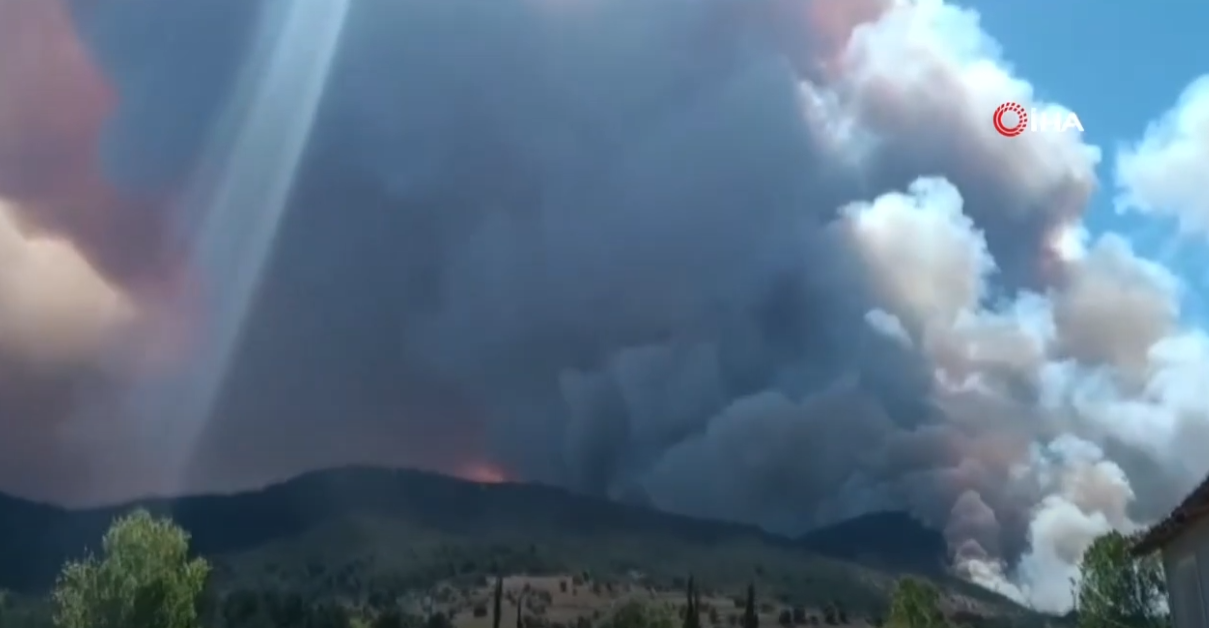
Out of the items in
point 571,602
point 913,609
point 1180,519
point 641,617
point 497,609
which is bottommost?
point 1180,519

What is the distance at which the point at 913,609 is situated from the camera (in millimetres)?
61938

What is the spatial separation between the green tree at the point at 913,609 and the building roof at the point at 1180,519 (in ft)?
136

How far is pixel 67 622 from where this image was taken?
50.4m

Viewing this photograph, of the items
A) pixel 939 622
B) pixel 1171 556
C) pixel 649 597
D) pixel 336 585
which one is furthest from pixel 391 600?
pixel 1171 556

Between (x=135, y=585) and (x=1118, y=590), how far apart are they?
4279 cm

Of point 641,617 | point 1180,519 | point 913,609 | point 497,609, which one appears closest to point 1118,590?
point 913,609

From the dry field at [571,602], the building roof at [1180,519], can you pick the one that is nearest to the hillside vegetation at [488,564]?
the dry field at [571,602]

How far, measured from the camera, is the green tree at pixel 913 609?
6181cm

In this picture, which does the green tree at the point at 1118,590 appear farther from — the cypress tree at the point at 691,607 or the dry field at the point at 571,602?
the dry field at the point at 571,602

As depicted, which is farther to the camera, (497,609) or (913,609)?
(497,609)

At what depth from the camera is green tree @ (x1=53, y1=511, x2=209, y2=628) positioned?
163 feet

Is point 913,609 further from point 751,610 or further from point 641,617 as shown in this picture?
point 751,610

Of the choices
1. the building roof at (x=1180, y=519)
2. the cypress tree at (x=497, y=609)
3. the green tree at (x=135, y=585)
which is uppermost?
the cypress tree at (x=497, y=609)

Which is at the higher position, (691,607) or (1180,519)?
(691,607)
